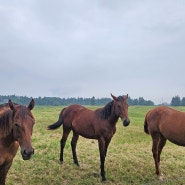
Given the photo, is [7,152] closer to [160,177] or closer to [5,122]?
[5,122]

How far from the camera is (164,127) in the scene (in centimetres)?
818

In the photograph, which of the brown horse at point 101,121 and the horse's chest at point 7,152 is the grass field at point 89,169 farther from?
the horse's chest at point 7,152

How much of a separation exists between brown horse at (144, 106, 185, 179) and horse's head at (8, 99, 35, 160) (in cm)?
499

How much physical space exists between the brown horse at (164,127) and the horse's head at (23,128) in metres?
4.99

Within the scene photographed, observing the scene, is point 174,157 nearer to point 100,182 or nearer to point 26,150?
point 100,182

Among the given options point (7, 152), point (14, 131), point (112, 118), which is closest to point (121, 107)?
point (112, 118)

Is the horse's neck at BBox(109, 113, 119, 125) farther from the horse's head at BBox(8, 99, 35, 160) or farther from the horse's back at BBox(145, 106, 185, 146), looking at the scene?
the horse's head at BBox(8, 99, 35, 160)

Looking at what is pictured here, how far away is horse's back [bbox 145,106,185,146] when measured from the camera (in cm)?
779

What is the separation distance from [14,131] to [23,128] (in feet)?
0.97

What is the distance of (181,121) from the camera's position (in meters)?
7.86

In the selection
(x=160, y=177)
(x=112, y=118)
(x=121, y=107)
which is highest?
(x=121, y=107)

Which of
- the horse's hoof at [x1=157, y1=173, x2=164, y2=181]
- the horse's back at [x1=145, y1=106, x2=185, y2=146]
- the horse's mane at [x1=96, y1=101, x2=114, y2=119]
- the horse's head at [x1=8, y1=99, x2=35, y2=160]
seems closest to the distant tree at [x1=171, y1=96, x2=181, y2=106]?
the horse's back at [x1=145, y1=106, x2=185, y2=146]

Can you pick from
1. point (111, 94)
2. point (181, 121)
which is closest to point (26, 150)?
point (111, 94)

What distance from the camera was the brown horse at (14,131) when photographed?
4.20 m
